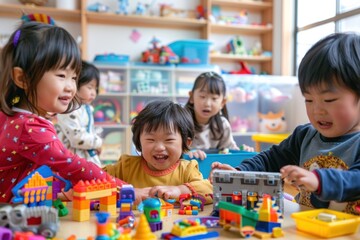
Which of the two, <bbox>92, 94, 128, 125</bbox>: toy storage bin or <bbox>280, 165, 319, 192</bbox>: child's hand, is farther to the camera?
<bbox>92, 94, 128, 125</bbox>: toy storage bin

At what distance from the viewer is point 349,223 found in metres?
0.64

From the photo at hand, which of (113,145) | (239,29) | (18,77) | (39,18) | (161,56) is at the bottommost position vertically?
(113,145)

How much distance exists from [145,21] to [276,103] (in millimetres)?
1399

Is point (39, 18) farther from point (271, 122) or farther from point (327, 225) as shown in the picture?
point (271, 122)

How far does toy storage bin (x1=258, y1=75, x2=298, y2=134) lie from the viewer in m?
3.43

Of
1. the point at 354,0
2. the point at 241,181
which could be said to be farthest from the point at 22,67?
the point at 354,0

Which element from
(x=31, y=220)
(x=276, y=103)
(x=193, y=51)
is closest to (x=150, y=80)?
(x=193, y=51)

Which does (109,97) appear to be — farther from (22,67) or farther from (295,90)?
(22,67)

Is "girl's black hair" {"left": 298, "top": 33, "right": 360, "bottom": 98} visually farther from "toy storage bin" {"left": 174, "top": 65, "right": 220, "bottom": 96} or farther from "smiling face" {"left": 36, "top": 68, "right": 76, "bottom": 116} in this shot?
"toy storage bin" {"left": 174, "top": 65, "right": 220, "bottom": 96}

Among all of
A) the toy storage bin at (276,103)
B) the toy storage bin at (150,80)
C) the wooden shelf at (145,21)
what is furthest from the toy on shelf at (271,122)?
the wooden shelf at (145,21)

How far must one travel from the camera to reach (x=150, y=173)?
1052mm

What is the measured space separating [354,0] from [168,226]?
2.91 m

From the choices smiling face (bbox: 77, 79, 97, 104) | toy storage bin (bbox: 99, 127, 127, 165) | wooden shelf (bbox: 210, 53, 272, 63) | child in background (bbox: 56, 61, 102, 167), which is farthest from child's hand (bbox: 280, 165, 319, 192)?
wooden shelf (bbox: 210, 53, 272, 63)

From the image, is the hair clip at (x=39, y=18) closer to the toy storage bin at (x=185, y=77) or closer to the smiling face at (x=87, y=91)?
the smiling face at (x=87, y=91)
